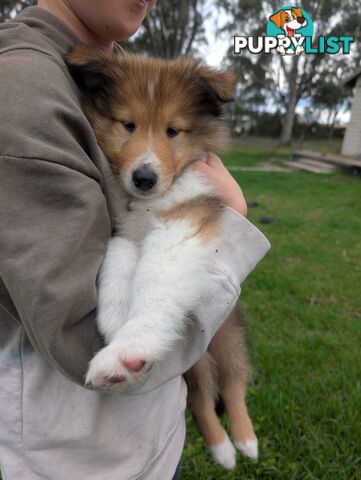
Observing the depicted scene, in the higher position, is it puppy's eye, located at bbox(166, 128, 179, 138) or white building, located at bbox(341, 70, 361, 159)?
puppy's eye, located at bbox(166, 128, 179, 138)

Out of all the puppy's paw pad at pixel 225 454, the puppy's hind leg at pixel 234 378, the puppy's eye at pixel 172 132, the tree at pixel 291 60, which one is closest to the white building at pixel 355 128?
the tree at pixel 291 60

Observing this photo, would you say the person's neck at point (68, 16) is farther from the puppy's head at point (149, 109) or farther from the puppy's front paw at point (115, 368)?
the puppy's front paw at point (115, 368)

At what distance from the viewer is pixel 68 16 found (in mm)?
1438

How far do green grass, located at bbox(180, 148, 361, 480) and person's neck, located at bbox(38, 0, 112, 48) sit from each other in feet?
8.02

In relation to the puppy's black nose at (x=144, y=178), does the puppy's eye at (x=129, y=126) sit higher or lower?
higher

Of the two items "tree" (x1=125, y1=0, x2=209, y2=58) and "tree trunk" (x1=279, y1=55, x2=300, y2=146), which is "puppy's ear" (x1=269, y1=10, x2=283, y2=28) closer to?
"tree" (x1=125, y1=0, x2=209, y2=58)

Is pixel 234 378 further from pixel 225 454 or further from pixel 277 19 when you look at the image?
pixel 277 19

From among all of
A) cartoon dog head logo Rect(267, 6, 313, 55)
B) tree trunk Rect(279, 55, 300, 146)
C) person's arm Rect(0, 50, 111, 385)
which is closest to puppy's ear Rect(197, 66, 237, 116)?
person's arm Rect(0, 50, 111, 385)

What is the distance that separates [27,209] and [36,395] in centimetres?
56

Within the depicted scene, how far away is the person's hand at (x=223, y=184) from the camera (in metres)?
1.50

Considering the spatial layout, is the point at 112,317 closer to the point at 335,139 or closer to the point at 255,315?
the point at 255,315

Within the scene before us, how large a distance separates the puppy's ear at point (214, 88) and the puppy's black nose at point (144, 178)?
49 centimetres

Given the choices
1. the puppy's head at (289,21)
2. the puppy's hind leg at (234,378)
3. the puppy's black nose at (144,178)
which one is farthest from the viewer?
the puppy's head at (289,21)

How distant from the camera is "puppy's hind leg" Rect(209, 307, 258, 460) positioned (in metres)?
2.17
